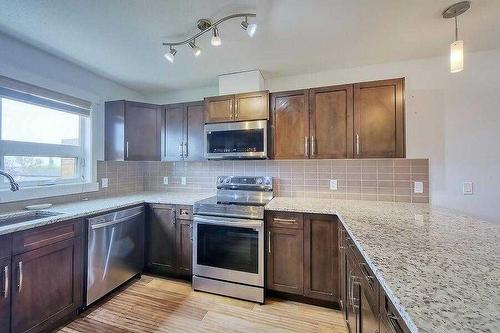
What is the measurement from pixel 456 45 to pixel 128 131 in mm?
3173

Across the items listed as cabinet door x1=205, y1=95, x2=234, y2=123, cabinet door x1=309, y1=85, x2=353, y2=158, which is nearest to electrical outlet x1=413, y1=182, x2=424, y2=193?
cabinet door x1=309, y1=85, x2=353, y2=158

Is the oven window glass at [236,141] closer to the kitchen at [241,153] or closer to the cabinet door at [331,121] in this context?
the kitchen at [241,153]

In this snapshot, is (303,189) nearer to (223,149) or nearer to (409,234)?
(223,149)

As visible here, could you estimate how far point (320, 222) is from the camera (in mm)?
2105

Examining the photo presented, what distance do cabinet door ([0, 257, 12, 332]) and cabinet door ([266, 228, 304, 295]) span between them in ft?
6.32

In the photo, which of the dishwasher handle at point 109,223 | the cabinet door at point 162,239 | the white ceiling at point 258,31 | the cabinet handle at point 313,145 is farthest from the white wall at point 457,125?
the dishwasher handle at point 109,223

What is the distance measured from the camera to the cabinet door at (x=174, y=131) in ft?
9.70

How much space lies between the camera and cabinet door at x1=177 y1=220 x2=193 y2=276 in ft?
8.23

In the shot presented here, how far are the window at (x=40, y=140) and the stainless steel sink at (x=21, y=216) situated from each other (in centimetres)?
31

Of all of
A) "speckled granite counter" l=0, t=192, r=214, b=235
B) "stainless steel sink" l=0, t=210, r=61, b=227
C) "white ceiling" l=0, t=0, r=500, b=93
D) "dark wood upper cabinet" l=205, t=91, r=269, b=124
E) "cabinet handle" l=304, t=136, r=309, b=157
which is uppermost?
"white ceiling" l=0, t=0, r=500, b=93

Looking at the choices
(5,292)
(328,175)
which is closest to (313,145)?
(328,175)

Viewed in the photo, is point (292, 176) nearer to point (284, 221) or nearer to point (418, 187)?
point (284, 221)

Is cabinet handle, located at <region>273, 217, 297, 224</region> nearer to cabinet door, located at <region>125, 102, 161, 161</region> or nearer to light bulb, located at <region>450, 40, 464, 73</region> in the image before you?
light bulb, located at <region>450, 40, 464, 73</region>

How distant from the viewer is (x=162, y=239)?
2627mm
